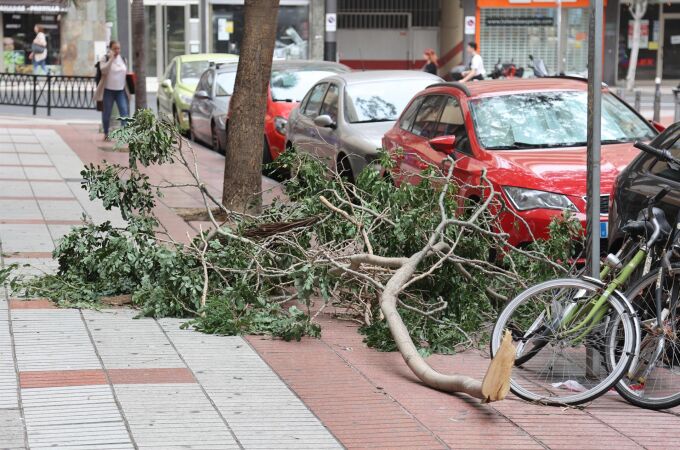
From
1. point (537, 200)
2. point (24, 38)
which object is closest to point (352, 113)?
point (537, 200)

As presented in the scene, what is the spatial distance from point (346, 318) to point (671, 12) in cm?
3880

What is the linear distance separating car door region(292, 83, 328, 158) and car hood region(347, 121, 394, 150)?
0.95 meters

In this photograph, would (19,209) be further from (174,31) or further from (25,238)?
(174,31)

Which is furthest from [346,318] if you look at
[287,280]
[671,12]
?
[671,12]

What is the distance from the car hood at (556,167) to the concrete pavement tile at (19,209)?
4.84m

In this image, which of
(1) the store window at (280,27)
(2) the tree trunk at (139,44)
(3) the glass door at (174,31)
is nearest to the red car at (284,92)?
(2) the tree trunk at (139,44)

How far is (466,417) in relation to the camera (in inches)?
227

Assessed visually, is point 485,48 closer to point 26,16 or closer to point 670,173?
point 26,16

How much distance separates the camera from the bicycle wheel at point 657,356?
5941mm

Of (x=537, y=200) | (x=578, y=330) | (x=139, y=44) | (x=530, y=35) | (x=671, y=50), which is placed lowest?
(x=578, y=330)

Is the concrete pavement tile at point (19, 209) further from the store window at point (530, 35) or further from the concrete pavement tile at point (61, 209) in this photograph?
the store window at point (530, 35)

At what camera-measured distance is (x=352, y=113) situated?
555 inches

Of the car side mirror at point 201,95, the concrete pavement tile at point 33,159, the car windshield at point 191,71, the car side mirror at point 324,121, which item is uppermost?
the car windshield at point 191,71

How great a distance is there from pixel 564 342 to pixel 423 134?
214 inches
